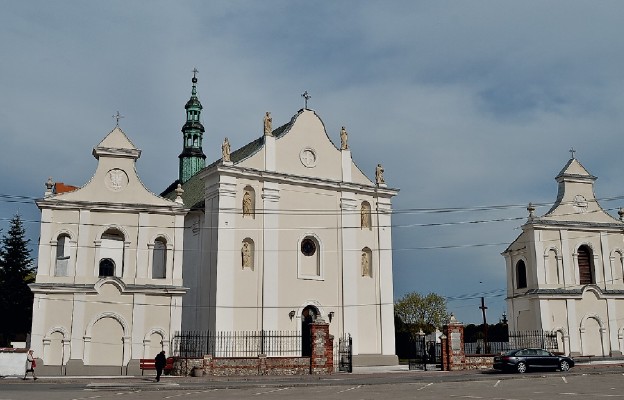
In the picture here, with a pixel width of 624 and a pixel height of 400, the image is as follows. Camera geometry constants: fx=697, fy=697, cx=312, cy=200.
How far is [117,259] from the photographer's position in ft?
118

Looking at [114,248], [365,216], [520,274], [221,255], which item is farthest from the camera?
[520,274]

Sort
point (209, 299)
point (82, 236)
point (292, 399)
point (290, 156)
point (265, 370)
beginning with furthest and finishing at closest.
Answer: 1. point (290, 156)
2. point (209, 299)
3. point (82, 236)
4. point (265, 370)
5. point (292, 399)

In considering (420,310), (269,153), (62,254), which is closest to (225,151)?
(269,153)

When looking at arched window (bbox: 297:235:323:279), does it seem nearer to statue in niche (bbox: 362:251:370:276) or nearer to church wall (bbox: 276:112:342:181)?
statue in niche (bbox: 362:251:370:276)

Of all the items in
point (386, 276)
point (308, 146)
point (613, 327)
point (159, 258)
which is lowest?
point (613, 327)

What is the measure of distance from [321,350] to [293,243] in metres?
7.54

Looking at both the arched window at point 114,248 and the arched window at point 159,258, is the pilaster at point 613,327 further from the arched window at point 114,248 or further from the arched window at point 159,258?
the arched window at point 114,248

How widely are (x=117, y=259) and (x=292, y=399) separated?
18974 mm

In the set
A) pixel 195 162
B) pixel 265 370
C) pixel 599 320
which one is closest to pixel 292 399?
pixel 265 370

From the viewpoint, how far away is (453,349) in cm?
3597

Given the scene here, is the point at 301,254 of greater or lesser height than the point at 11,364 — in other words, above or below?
above

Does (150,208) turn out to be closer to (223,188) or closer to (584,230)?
(223,188)

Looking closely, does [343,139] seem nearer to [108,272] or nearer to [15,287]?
[108,272]

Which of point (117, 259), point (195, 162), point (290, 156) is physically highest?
point (195, 162)
